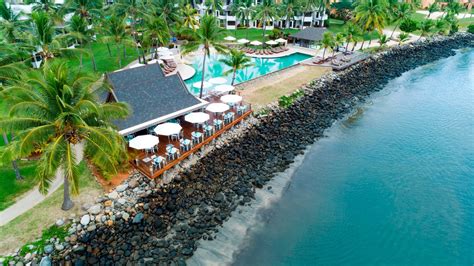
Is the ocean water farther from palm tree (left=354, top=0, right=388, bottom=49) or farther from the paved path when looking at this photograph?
palm tree (left=354, top=0, right=388, bottom=49)

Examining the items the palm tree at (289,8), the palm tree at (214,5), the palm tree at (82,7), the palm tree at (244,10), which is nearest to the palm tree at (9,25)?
the palm tree at (82,7)

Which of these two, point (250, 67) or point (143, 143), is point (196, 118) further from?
point (250, 67)

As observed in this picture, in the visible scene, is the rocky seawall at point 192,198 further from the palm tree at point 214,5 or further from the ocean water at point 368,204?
the palm tree at point 214,5

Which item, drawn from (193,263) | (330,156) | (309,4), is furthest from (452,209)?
A: (309,4)

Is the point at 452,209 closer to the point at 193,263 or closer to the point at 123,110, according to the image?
the point at 193,263

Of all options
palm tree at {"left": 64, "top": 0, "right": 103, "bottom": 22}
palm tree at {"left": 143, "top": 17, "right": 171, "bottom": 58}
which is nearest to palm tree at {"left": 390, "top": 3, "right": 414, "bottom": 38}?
palm tree at {"left": 143, "top": 17, "right": 171, "bottom": 58}

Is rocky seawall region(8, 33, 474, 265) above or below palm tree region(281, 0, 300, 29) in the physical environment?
below

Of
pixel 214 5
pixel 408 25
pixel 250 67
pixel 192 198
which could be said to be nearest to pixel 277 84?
pixel 250 67
